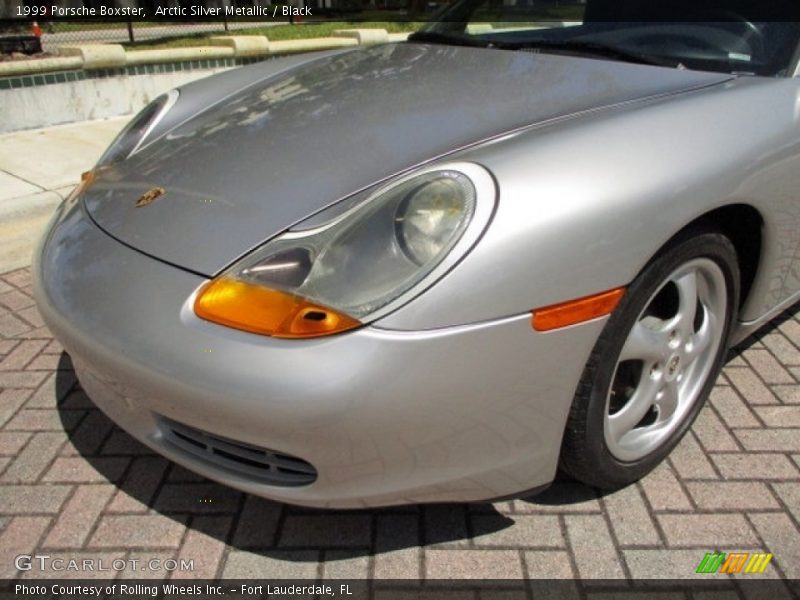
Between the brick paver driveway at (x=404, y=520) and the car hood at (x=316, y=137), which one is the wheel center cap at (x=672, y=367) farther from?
the car hood at (x=316, y=137)

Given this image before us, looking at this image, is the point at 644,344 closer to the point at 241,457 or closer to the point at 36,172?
the point at 241,457

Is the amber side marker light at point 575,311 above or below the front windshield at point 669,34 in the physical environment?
below

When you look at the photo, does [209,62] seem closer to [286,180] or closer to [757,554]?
[286,180]

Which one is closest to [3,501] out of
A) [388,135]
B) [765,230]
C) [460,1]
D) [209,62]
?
[388,135]

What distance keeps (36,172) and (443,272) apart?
13.9 ft

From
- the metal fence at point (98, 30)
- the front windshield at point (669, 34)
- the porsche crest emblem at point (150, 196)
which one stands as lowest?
the metal fence at point (98, 30)

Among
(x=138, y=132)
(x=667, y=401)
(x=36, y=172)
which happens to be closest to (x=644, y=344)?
(x=667, y=401)

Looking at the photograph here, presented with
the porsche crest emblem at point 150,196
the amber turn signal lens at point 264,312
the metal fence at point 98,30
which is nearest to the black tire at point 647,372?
the amber turn signal lens at point 264,312

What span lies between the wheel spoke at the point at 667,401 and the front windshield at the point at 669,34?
3.41 feet

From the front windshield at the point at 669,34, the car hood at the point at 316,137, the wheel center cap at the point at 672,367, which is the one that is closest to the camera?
the car hood at the point at 316,137

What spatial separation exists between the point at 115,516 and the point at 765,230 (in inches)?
82.1

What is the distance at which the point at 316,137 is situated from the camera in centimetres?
195

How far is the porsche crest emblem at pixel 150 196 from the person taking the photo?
188cm

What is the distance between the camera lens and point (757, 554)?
5.79 feet
